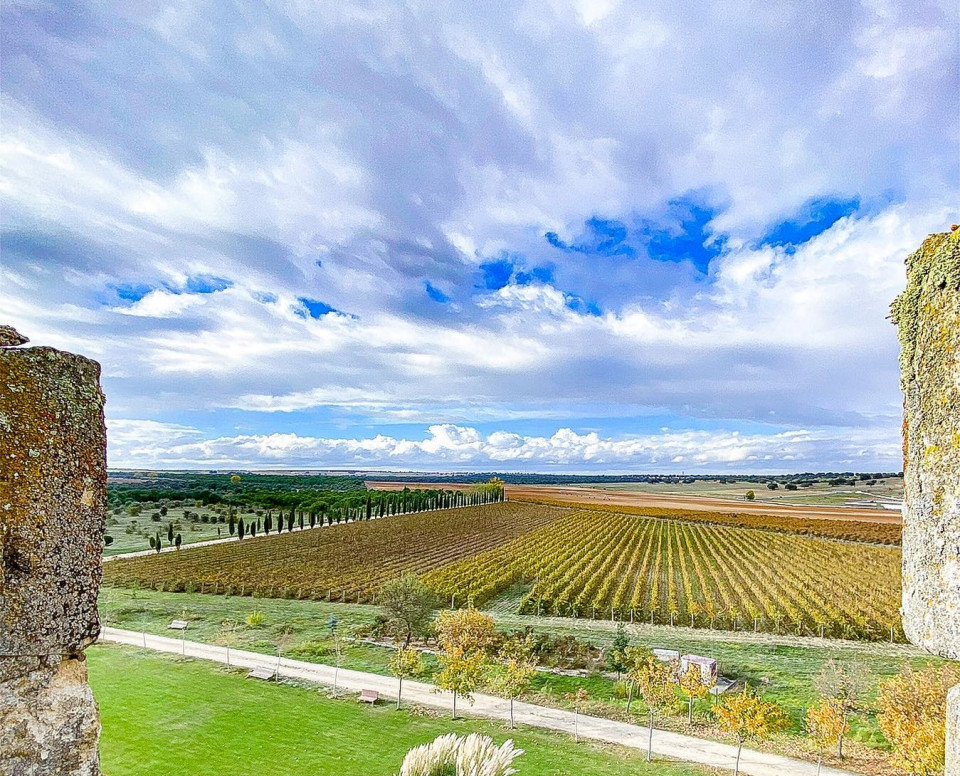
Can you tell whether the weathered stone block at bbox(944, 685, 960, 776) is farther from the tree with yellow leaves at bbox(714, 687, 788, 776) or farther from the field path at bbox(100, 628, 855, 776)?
the field path at bbox(100, 628, 855, 776)

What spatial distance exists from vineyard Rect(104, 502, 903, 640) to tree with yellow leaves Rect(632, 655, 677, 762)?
15.3 meters

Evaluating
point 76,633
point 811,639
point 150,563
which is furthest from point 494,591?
point 76,633

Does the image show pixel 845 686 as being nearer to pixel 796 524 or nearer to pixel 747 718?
pixel 747 718

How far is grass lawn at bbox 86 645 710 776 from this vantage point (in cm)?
1820

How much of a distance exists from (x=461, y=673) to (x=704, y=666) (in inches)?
422

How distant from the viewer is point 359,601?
134ft

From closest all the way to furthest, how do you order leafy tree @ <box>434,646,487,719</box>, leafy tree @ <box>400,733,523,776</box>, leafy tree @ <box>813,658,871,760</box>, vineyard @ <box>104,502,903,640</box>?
leafy tree @ <box>400,733,523,776</box> < leafy tree @ <box>813,658,871,760</box> < leafy tree @ <box>434,646,487,719</box> < vineyard @ <box>104,502,903,640</box>

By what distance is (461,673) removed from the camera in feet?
72.8

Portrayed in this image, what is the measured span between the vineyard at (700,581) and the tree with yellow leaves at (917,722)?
19.3 metres

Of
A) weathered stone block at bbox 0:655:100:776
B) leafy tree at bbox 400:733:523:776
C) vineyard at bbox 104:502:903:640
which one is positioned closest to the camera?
weathered stone block at bbox 0:655:100:776

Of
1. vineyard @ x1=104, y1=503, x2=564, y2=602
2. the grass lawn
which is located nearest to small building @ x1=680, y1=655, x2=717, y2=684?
the grass lawn

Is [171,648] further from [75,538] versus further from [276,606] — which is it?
[75,538]

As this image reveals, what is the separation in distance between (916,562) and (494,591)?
4256cm

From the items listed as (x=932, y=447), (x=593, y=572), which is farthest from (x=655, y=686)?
(x=593, y=572)
